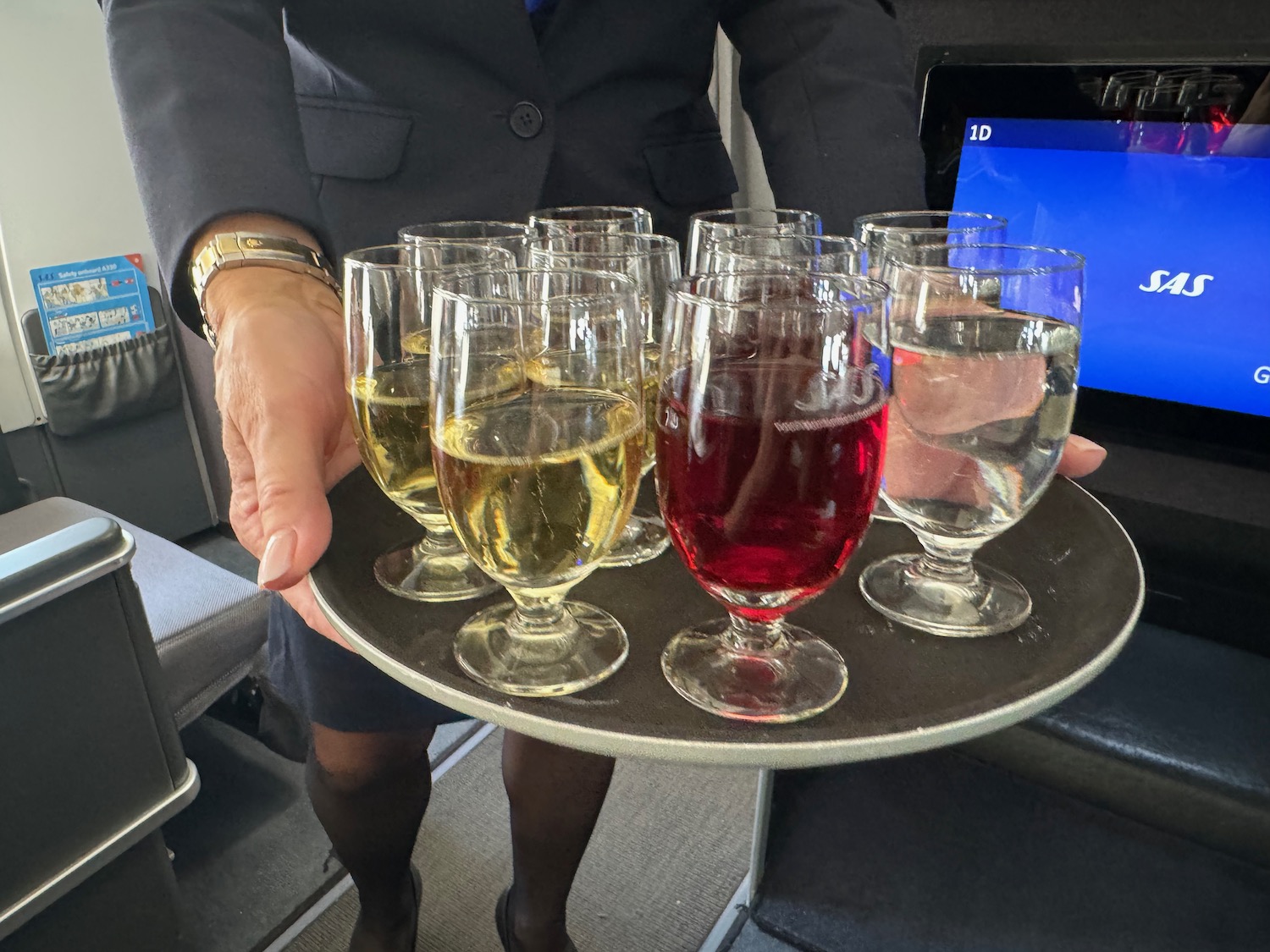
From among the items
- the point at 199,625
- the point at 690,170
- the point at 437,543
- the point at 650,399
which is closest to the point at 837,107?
the point at 690,170

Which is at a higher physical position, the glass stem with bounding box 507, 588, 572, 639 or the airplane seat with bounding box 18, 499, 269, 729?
the glass stem with bounding box 507, 588, 572, 639

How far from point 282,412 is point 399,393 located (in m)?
0.08

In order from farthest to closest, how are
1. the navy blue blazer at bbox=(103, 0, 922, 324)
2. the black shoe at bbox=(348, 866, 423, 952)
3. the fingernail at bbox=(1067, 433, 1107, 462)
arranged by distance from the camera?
the black shoe at bbox=(348, 866, 423, 952)
the navy blue blazer at bbox=(103, 0, 922, 324)
the fingernail at bbox=(1067, 433, 1107, 462)

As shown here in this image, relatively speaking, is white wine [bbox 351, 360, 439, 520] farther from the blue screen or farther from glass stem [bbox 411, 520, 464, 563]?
the blue screen

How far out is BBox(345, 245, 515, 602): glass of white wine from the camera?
0.56m

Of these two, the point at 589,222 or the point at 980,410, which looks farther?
the point at 589,222

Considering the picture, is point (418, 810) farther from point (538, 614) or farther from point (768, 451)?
point (768, 451)

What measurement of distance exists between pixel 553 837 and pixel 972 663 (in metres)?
0.65

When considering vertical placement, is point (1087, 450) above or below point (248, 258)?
below

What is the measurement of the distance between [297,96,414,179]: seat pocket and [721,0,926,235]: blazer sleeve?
417 mm

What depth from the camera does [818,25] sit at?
0.98 metres

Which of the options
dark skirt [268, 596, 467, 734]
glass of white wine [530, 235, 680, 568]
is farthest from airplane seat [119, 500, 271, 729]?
glass of white wine [530, 235, 680, 568]

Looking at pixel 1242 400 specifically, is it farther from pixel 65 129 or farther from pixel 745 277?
pixel 65 129

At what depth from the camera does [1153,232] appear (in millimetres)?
1104
